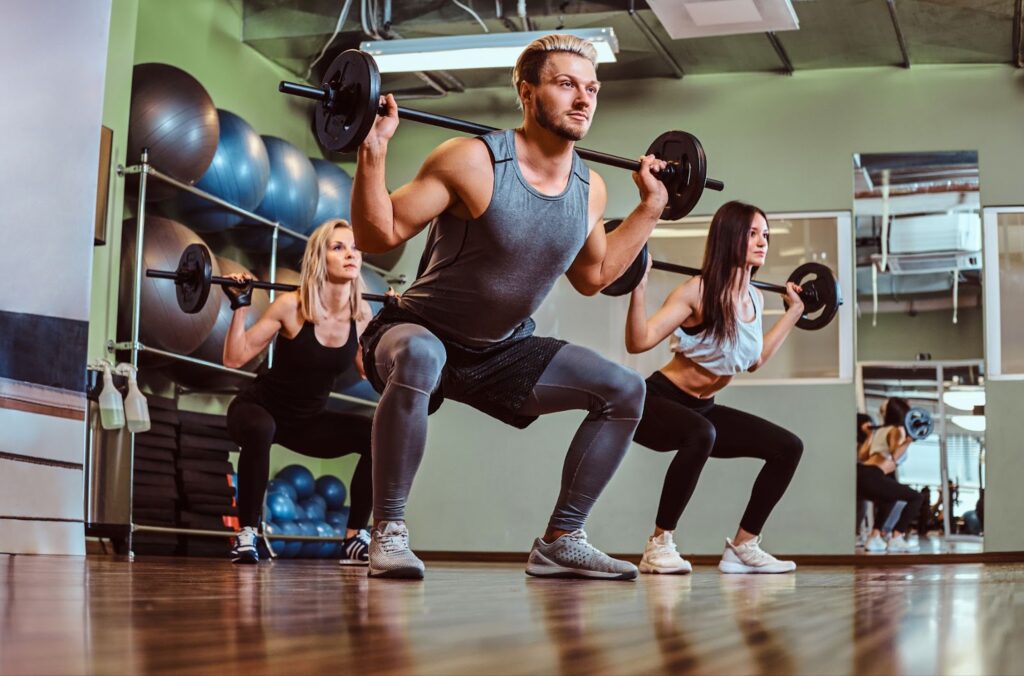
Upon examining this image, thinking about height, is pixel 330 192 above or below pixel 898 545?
above

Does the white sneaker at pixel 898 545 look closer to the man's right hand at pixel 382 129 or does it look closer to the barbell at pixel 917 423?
the barbell at pixel 917 423

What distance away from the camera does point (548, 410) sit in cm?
271

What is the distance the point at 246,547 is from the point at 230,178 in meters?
2.30

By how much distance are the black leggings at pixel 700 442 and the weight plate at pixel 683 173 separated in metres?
1.19

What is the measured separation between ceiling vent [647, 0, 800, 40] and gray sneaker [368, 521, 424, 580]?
3.86 metres

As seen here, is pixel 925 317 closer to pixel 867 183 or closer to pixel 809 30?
pixel 867 183

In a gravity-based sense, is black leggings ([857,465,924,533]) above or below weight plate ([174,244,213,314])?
below

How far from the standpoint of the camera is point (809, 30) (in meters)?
6.62

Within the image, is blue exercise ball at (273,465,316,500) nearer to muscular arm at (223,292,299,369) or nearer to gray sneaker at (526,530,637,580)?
muscular arm at (223,292,299,369)

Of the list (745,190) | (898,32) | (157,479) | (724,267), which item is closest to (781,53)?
(898,32)

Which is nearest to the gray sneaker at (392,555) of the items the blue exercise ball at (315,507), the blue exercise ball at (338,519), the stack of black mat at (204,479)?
the stack of black mat at (204,479)

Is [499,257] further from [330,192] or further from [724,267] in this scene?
[330,192]

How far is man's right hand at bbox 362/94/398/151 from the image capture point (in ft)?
7.61

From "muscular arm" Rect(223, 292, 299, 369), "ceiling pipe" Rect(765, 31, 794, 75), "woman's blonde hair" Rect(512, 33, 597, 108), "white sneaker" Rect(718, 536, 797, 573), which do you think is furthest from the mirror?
"woman's blonde hair" Rect(512, 33, 597, 108)
